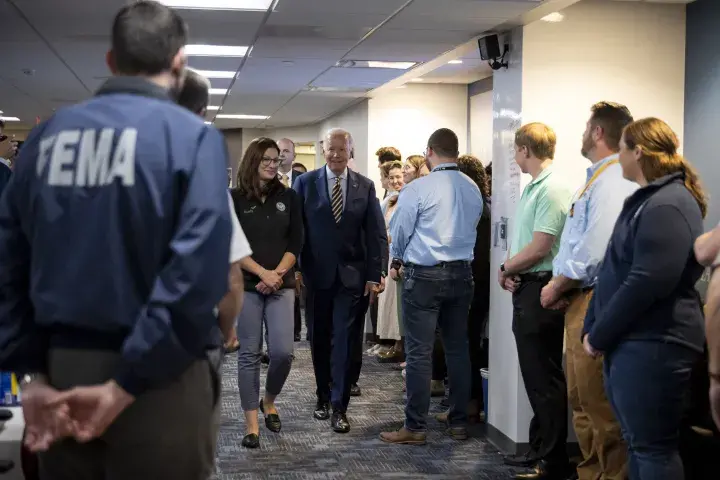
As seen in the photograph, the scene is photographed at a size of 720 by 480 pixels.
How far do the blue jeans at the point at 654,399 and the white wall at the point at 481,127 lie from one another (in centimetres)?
552

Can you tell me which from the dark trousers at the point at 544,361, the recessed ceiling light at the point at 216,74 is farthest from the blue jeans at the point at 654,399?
the recessed ceiling light at the point at 216,74

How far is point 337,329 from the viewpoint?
198 inches

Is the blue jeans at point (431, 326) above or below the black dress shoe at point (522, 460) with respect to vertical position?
above

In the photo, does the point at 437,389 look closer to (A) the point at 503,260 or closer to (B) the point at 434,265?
(A) the point at 503,260

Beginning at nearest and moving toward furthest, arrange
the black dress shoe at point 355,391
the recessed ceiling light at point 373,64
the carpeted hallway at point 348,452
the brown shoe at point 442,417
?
the carpeted hallway at point 348,452 → the brown shoe at point 442,417 → the black dress shoe at point 355,391 → the recessed ceiling light at point 373,64

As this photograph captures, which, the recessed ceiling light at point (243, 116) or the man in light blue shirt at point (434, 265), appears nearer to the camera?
the man in light blue shirt at point (434, 265)

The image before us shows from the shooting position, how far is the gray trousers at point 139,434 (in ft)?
5.13

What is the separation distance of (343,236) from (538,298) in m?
1.39

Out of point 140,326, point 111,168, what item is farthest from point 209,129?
point 140,326

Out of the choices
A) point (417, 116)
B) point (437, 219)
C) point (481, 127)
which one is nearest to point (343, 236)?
point (437, 219)

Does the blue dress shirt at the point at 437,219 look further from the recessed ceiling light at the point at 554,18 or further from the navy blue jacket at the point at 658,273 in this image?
the navy blue jacket at the point at 658,273

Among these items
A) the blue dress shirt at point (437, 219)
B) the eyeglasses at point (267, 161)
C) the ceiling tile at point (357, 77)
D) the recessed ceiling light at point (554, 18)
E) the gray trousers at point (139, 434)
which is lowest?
the gray trousers at point (139, 434)

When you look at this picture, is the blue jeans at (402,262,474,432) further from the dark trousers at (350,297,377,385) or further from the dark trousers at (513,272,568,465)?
the dark trousers at (513,272,568,465)

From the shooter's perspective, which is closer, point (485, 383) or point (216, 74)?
point (485, 383)
